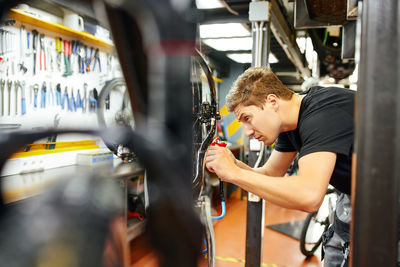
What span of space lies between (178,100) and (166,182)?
0.36ft

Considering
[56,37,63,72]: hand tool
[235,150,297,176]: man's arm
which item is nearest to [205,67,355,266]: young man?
[235,150,297,176]: man's arm

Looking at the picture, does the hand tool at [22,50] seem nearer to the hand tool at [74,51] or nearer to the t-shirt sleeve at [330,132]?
the hand tool at [74,51]

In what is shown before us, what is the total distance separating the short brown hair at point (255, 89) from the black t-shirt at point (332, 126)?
152 millimetres


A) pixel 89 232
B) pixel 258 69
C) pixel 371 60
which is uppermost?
pixel 258 69

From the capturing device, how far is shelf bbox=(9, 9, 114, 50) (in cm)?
248

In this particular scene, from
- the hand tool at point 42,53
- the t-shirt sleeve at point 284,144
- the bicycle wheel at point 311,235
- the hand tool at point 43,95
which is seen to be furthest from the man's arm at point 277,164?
the hand tool at point 42,53

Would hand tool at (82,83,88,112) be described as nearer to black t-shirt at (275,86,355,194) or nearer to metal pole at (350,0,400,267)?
black t-shirt at (275,86,355,194)

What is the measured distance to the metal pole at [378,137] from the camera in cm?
53

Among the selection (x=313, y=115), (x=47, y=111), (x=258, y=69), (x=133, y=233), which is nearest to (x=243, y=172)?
(x=313, y=115)

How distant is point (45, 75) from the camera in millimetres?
2771

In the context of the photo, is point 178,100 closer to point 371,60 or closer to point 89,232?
point 89,232

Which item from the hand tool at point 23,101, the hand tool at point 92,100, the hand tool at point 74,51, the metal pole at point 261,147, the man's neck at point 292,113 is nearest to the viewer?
the man's neck at point 292,113

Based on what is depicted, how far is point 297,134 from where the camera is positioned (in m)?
1.54

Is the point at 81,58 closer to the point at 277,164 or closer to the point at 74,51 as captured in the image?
the point at 74,51
